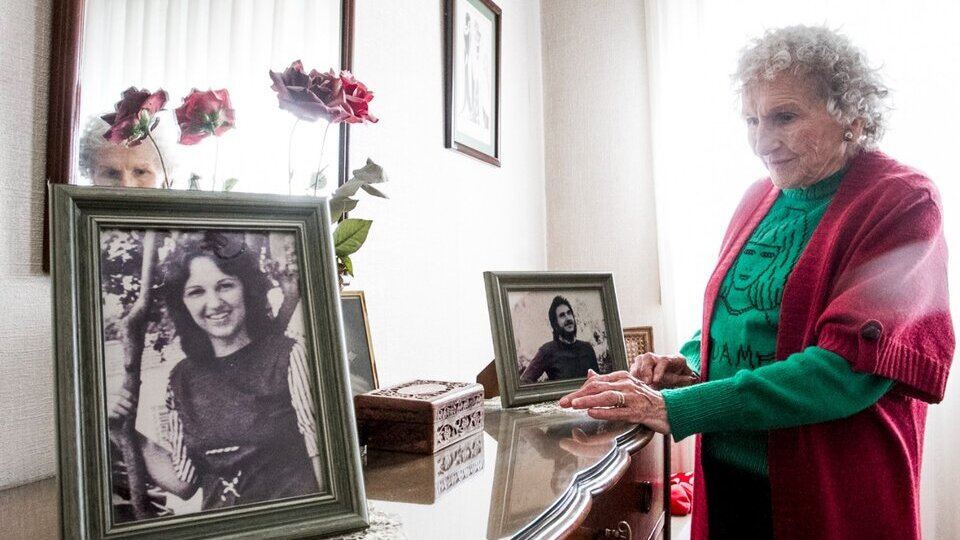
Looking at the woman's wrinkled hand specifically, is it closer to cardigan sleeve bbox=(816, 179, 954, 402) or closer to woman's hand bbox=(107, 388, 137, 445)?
cardigan sleeve bbox=(816, 179, 954, 402)

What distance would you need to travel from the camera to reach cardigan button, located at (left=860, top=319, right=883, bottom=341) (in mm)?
999

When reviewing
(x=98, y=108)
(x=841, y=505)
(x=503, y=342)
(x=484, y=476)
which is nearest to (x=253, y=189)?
(x=98, y=108)

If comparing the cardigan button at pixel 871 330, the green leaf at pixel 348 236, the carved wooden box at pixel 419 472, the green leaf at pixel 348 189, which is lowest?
the carved wooden box at pixel 419 472

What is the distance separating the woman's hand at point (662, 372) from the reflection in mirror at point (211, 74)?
31.3 inches

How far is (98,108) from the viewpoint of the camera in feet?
2.88

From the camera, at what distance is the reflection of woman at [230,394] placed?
534 millimetres

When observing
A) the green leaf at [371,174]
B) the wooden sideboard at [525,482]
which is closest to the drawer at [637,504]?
the wooden sideboard at [525,482]

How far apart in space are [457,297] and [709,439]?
3.19ft

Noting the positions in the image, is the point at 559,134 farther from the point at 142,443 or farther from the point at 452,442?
the point at 142,443

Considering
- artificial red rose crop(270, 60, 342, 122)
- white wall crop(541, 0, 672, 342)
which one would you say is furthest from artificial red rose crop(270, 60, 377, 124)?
white wall crop(541, 0, 672, 342)

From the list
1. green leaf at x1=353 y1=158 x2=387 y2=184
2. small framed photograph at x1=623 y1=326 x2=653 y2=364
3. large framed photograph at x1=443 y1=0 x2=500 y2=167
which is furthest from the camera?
small framed photograph at x1=623 y1=326 x2=653 y2=364

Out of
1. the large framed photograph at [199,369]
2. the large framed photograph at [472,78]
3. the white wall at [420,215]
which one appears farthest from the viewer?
the large framed photograph at [472,78]

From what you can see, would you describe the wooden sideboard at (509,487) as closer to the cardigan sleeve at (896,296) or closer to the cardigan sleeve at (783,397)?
the cardigan sleeve at (783,397)

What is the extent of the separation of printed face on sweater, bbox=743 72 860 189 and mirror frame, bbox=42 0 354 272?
122 centimetres
